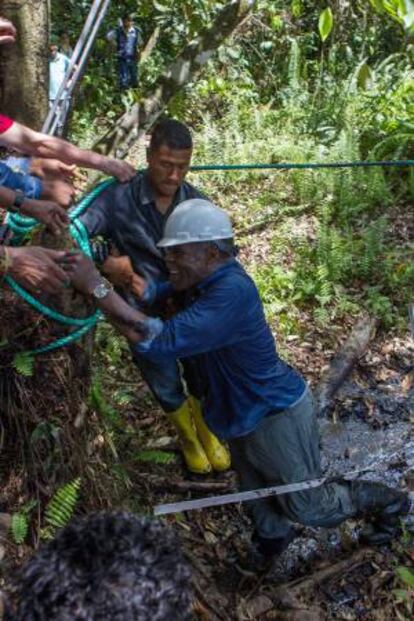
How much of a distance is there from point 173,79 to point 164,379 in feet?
8.27

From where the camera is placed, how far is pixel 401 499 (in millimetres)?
4008

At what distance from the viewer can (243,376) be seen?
11.2 ft

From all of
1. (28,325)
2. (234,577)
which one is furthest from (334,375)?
(28,325)

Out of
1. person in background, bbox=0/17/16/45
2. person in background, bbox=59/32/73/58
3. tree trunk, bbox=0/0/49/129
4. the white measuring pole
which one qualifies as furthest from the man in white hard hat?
person in background, bbox=59/32/73/58

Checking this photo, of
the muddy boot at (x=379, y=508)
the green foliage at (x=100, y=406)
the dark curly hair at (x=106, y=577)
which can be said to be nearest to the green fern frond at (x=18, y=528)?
the green foliage at (x=100, y=406)

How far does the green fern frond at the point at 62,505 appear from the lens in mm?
2814

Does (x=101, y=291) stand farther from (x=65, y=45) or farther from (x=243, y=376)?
(x=65, y=45)

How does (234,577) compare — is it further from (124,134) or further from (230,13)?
(230,13)

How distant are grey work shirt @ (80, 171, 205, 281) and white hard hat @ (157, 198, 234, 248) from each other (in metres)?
0.73

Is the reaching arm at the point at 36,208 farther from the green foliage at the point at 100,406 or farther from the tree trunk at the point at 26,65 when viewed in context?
the green foliage at the point at 100,406

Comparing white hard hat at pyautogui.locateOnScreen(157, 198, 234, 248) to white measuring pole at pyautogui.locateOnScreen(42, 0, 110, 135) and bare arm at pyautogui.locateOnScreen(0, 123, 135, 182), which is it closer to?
bare arm at pyautogui.locateOnScreen(0, 123, 135, 182)

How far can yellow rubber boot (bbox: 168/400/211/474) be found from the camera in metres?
4.45

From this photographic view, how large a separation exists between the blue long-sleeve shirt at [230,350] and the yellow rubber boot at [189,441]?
2.50 feet

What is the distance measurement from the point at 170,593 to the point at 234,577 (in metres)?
2.62
